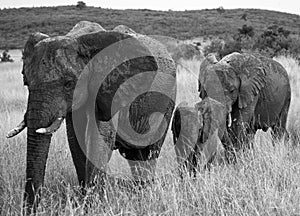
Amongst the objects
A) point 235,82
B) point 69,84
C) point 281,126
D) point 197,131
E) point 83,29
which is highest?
point 83,29

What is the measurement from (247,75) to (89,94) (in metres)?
2.49

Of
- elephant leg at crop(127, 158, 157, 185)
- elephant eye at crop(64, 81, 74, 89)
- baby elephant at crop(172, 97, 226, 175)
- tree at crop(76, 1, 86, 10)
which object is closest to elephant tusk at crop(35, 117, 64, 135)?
elephant eye at crop(64, 81, 74, 89)

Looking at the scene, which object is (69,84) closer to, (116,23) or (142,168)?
(142,168)

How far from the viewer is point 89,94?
3.24m

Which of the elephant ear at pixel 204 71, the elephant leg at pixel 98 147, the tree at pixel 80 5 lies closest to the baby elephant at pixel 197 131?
the elephant ear at pixel 204 71

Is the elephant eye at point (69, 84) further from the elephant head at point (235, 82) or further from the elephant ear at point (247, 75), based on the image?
the elephant ear at point (247, 75)

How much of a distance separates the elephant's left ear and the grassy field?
652 millimetres

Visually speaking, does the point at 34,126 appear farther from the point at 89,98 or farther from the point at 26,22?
the point at 26,22

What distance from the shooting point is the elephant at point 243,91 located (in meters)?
5.00

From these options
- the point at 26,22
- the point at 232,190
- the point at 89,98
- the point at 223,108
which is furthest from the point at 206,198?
the point at 26,22

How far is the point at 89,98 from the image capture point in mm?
3266

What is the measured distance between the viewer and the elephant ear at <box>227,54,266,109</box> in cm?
509

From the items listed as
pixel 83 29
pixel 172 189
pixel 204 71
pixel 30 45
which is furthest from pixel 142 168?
pixel 204 71

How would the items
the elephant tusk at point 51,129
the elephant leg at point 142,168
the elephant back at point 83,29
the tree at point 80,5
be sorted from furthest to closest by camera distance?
the tree at point 80,5
the elephant leg at point 142,168
the elephant back at point 83,29
the elephant tusk at point 51,129
